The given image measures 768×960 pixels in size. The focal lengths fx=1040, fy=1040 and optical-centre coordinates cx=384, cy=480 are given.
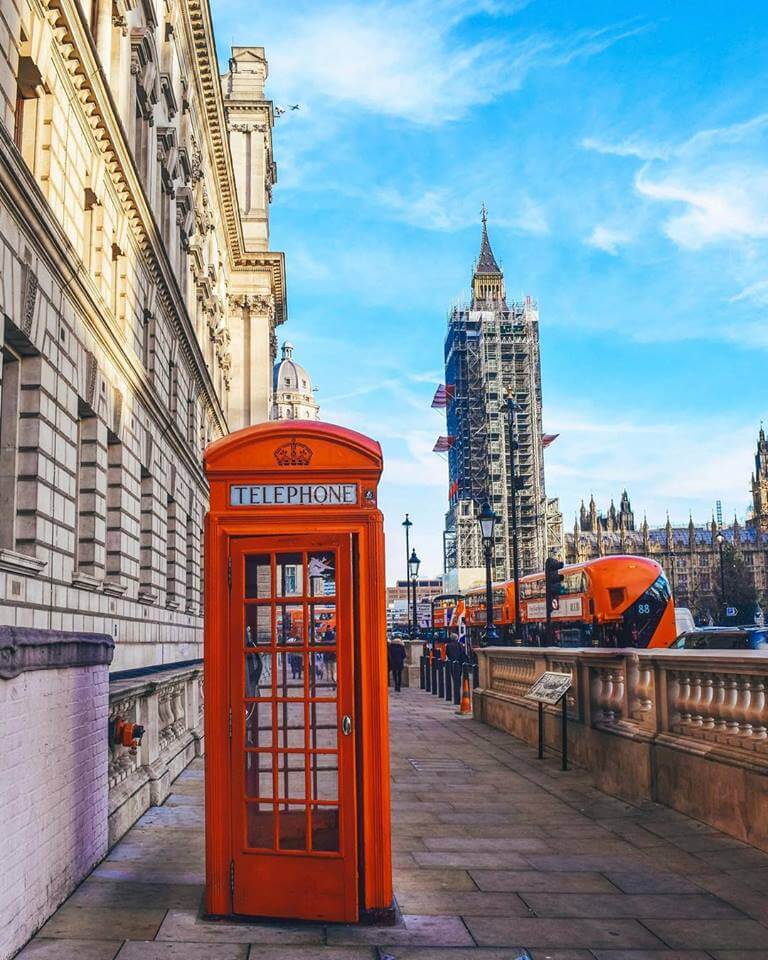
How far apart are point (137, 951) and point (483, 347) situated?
115907 millimetres

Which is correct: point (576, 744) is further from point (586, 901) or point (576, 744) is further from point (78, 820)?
point (78, 820)

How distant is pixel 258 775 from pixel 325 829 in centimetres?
50

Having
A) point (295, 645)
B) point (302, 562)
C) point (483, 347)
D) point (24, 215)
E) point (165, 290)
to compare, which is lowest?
point (295, 645)

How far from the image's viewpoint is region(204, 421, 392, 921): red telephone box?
604cm

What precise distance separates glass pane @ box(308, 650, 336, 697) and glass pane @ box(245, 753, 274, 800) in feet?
1.56

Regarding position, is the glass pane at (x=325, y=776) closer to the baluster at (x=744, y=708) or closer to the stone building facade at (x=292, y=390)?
the baluster at (x=744, y=708)

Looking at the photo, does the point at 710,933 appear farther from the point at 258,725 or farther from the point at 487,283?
the point at 487,283

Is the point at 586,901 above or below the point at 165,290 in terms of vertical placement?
below

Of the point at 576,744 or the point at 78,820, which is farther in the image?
the point at 576,744

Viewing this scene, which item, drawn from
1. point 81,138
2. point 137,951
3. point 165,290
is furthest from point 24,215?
point 165,290

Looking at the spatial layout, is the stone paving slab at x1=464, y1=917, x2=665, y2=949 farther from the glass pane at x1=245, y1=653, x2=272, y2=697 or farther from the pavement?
the glass pane at x1=245, y1=653, x2=272, y2=697

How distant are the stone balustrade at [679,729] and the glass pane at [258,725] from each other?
3881 mm

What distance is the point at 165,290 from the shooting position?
25719mm

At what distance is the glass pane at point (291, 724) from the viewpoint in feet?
19.8
